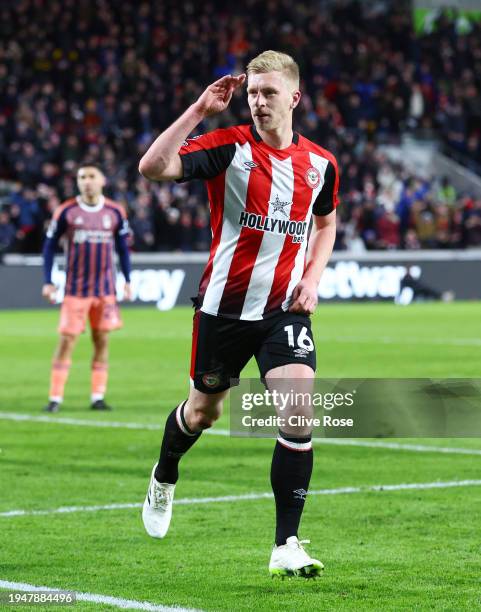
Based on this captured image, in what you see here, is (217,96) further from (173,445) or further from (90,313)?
(90,313)

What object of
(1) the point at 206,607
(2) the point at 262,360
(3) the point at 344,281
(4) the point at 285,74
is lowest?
(3) the point at 344,281

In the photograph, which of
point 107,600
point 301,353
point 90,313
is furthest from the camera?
point 90,313

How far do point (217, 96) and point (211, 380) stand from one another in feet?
4.50

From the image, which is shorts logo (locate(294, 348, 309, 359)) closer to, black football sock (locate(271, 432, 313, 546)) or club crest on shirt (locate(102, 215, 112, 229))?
black football sock (locate(271, 432, 313, 546))

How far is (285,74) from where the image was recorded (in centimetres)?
582

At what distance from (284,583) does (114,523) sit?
1.62 metres

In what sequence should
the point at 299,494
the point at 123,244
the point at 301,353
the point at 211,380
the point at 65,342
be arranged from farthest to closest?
the point at 123,244 → the point at 65,342 → the point at 211,380 → the point at 301,353 → the point at 299,494

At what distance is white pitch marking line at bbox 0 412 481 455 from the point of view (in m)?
9.74

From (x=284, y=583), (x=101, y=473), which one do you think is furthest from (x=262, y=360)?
(x=101, y=473)

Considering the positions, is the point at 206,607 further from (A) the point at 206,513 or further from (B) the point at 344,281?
(B) the point at 344,281

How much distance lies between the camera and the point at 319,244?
250 inches

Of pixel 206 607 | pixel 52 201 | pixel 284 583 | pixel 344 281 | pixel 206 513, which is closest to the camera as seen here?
pixel 206 607

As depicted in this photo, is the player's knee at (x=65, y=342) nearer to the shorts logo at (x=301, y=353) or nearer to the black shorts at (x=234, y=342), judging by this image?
the black shorts at (x=234, y=342)

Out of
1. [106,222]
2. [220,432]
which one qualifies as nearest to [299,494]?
[220,432]
